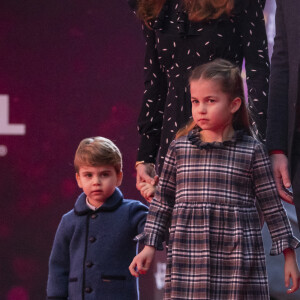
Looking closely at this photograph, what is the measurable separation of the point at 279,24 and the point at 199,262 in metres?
0.68

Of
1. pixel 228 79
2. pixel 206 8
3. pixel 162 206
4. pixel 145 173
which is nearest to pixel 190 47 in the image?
pixel 206 8

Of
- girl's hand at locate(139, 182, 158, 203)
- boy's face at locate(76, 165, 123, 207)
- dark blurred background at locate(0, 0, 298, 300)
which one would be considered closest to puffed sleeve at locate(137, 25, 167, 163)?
girl's hand at locate(139, 182, 158, 203)

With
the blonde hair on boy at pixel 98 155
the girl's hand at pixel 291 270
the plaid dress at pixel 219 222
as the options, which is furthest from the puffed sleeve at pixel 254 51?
the blonde hair on boy at pixel 98 155

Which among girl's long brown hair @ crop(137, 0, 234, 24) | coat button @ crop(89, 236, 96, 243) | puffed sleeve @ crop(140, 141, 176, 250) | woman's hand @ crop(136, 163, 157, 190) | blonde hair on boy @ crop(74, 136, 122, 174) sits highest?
girl's long brown hair @ crop(137, 0, 234, 24)

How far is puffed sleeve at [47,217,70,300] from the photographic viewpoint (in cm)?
269

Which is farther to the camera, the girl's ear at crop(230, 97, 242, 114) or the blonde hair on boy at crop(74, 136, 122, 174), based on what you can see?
the blonde hair on boy at crop(74, 136, 122, 174)

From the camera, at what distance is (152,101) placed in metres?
2.47

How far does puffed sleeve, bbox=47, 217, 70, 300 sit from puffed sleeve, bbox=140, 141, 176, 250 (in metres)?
0.73

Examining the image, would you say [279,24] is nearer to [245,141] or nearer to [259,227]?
[245,141]

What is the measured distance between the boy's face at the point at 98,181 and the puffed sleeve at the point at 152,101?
0.29 m

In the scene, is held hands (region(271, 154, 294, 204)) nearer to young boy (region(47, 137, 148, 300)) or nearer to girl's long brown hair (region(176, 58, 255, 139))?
girl's long brown hair (region(176, 58, 255, 139))

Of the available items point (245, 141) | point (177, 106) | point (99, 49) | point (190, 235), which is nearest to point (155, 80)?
point (177, 106)

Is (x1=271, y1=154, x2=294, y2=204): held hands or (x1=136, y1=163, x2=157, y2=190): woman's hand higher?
(x1=136, y1=163, x2=157, y2=190): woman's hand

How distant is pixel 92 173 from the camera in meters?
2.67
